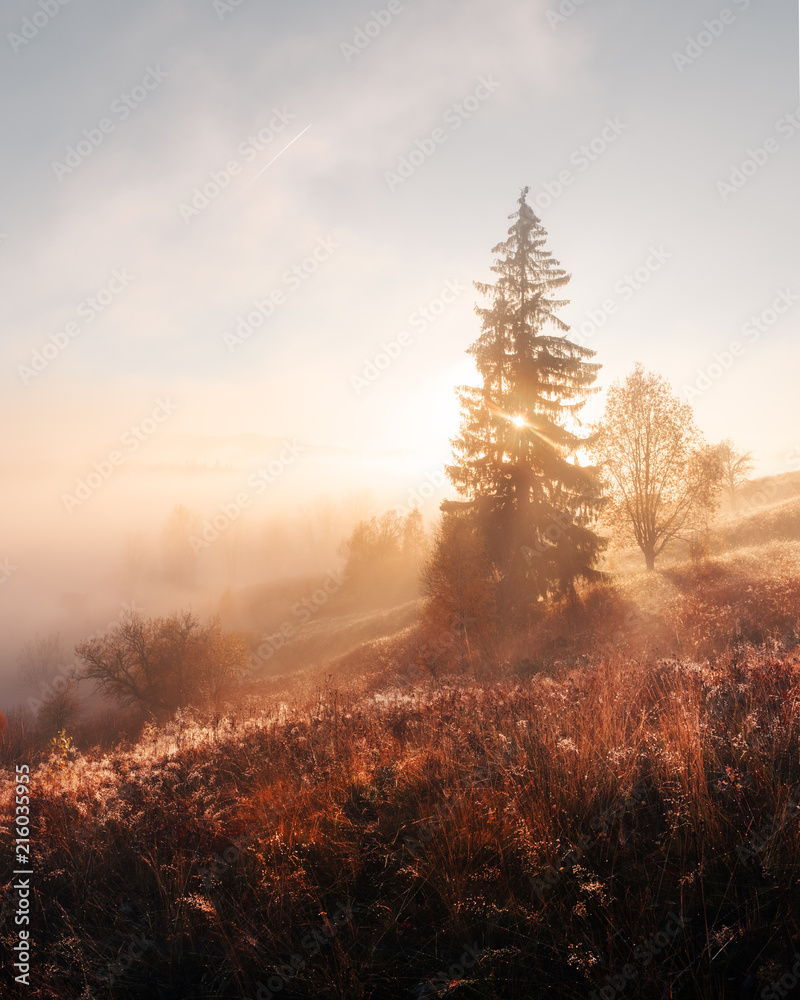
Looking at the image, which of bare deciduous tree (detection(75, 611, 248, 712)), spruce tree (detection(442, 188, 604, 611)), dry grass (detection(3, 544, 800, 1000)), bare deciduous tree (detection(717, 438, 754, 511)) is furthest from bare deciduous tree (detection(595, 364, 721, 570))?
bare deciduous tree (detection(717, 438, 754, 511))

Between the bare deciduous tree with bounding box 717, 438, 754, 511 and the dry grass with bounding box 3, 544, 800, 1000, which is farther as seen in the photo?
the bare deciduous tree with bounding box 717, 438, 754, 511

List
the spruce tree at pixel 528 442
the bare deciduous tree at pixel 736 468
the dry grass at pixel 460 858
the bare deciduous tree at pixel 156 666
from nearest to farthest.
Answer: the dry grass at pixel 460 858 → the spruce tree at pixel 528 442 → the bare deciduous tree at pixel 156 666 → the bare deciduous tree at pixel 736 468

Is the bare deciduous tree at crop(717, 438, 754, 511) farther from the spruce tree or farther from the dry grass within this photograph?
the dry grass

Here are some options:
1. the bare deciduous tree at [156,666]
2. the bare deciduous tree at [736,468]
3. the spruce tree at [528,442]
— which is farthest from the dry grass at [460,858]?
the bare deciduous tree at [736,468]

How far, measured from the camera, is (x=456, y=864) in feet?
10.8

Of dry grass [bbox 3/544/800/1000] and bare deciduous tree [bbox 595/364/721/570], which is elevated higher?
bare deciduous tree [bbox 595/364/721/570]

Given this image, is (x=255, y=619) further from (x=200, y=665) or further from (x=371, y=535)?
(x=200, y=665)

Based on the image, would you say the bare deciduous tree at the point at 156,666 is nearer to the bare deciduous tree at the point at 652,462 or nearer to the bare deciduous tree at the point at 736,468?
the bare deciduous tree at the point at 652,462

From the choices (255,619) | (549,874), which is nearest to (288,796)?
(549,874)

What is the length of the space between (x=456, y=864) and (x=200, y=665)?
34.4 meters

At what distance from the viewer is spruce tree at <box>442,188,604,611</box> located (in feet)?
66.3

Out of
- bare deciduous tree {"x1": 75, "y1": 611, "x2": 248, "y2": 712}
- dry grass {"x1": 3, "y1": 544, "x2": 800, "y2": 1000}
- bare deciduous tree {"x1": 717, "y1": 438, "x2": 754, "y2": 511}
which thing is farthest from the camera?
bare deciduous tree {"x1": 717, "y1": 438, "x2": 754, "y2": 511}

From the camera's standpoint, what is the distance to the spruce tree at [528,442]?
66.3 feet

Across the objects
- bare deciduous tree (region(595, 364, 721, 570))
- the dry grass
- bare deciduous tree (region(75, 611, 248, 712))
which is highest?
bare deciduous tree (region(595, 364, 721, 570))
